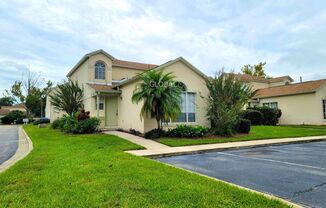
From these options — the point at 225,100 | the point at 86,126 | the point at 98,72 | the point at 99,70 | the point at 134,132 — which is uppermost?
the point at 99,70

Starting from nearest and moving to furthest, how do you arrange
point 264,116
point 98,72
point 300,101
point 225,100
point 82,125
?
1. point 225,100
2. point 82,125
3. point 98,72
4. point 264,116
5. point 300,101

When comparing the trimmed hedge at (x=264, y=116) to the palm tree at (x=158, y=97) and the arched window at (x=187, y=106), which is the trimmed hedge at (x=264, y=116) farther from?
the palm tree at (x=158, y=97)

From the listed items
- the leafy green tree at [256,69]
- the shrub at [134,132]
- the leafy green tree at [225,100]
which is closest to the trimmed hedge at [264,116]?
the leafy green tree at [225,100]

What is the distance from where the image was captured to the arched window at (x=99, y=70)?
2252 centimetres

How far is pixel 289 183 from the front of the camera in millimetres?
5684

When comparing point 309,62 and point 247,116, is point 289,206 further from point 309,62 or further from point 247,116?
point 309,62

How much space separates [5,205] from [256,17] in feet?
55.6

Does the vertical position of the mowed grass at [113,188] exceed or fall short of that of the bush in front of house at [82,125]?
it falls short

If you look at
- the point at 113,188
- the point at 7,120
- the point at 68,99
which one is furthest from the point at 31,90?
the point at 113,188

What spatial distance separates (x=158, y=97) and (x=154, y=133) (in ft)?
7.18

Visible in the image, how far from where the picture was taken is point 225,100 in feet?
52.6

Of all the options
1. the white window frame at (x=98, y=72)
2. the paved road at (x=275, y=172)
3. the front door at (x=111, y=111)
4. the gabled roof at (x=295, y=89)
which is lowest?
the paved road at (x=275, y=172)

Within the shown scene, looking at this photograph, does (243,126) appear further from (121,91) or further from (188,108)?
(121,91)

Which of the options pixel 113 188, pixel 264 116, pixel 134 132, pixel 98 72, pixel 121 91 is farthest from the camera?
pixel 264 116
